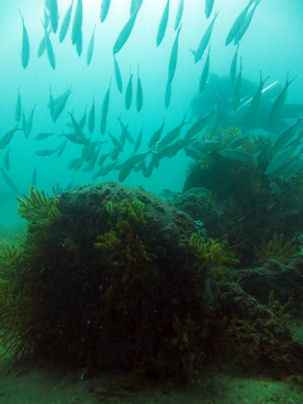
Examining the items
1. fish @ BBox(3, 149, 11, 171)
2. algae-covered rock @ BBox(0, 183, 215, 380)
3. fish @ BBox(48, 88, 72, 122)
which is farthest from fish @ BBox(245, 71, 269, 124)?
fish @ BBox(3, 149, 11, 171)

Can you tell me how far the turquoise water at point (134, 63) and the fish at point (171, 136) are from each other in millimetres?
360

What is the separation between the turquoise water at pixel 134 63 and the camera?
30078 mm

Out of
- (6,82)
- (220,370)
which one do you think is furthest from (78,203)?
(6,82)

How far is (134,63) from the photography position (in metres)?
60.2

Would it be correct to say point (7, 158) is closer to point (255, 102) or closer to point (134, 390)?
point (255, 102)

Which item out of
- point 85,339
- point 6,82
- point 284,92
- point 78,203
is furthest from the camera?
point 6,82

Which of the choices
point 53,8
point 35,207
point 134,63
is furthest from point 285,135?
point 134,63

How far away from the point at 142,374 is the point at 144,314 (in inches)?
20.3

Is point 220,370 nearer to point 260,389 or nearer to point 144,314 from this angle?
point 260,389

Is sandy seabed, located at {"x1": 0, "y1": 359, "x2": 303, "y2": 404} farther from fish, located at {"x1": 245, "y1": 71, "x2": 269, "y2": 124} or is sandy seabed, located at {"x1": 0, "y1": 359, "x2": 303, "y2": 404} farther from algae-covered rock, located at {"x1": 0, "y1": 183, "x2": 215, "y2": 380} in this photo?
fish, located at {"x1": 245, "y1": 71, "x2": 269, "y2": 124}

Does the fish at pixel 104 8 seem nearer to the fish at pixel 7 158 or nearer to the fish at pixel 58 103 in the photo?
the fish at pixel 58 103

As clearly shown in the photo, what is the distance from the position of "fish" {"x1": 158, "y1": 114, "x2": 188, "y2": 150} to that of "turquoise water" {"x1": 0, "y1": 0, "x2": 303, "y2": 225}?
360 mm

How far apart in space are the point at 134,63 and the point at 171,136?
64.9 metres

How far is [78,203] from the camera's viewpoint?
294cm
